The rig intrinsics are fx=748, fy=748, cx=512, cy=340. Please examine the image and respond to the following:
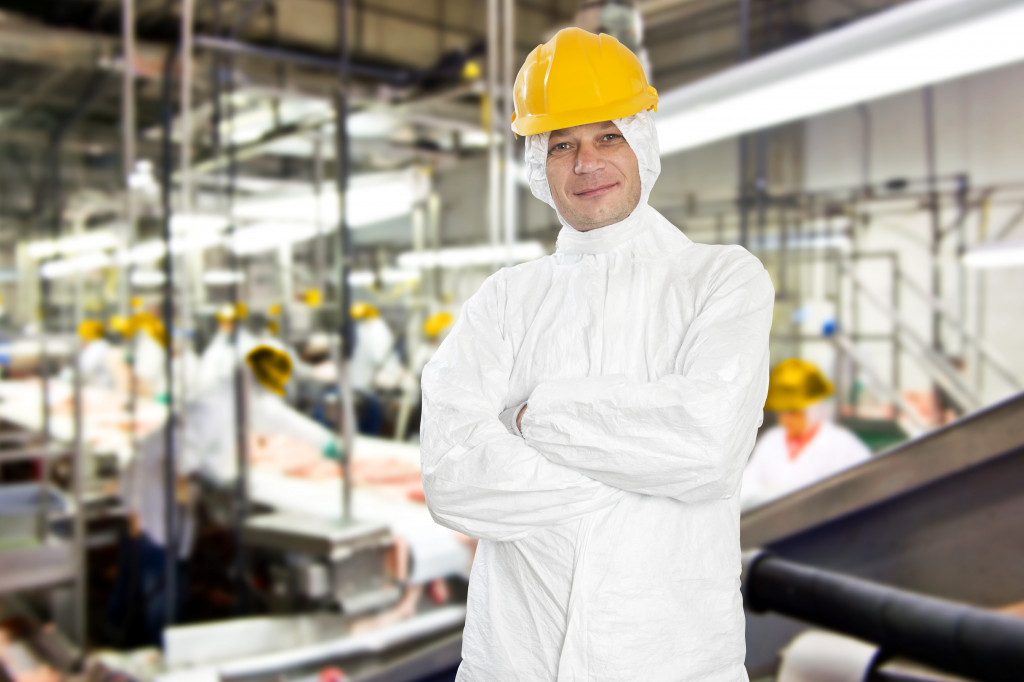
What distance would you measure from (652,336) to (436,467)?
331 mm

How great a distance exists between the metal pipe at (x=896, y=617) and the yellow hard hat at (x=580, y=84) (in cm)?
114

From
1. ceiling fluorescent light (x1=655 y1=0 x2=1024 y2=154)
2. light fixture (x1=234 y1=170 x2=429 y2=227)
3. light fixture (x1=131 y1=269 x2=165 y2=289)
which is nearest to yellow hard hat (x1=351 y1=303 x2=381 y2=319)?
light fixture (x1=234 y1=170 x2=429 y2=227)

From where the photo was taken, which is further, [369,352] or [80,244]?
[369,352]

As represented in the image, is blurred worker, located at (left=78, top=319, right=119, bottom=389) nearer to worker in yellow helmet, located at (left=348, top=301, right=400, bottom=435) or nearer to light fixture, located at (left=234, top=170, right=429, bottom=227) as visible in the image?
worker in yellow helmet, located at (left=348, top=301, right=400, bottom=435)

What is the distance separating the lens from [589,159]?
1.00 meters

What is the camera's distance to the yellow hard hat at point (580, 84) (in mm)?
965

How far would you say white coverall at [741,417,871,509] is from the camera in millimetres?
3439

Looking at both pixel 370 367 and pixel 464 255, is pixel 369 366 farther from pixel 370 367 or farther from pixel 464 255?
pixel 464 255

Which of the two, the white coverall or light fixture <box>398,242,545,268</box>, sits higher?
light fixture <box>398,242,545,268</box>

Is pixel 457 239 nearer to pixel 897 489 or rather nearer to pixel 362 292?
pixel 362 292

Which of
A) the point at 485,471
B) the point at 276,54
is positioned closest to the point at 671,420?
the point at 485,471

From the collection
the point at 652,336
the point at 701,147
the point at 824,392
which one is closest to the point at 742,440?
the point at 652,336

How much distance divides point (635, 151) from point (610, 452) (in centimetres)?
42

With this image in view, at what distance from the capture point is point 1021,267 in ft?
21.0
